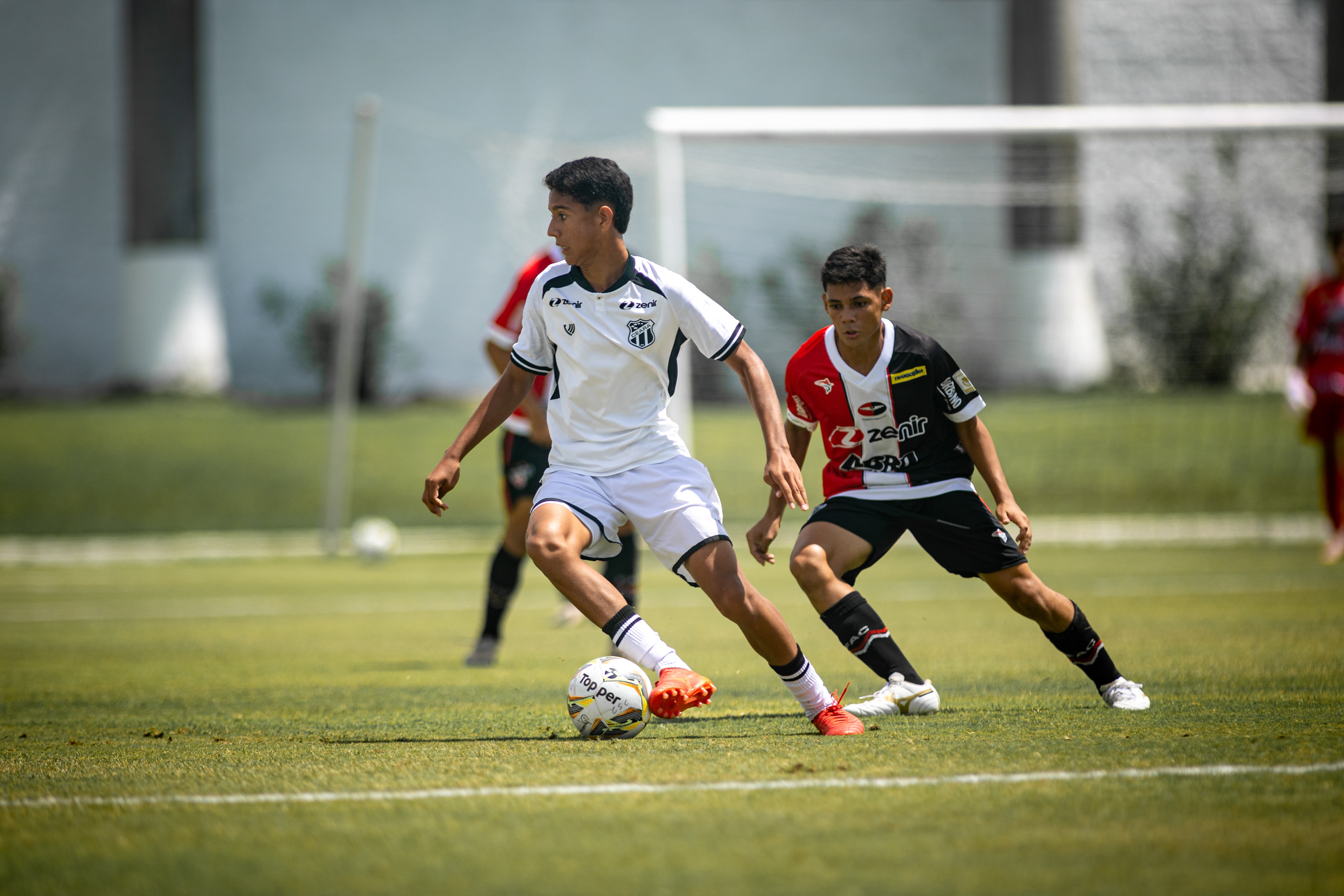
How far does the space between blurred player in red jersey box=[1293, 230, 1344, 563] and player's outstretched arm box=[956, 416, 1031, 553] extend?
5373 millimetres

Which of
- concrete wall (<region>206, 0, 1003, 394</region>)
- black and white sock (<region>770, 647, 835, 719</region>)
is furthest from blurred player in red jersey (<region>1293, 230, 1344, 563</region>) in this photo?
concrete wall (<region>206, 0, 1003, 394</region>)

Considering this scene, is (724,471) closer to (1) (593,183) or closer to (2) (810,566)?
(2) (810,566)

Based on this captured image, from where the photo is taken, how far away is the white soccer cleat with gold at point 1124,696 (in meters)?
4.38

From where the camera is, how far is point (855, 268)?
434cm

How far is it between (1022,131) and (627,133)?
36.1ft

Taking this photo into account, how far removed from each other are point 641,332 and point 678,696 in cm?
117

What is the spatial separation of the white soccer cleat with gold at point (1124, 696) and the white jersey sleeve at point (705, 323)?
5.62 ft

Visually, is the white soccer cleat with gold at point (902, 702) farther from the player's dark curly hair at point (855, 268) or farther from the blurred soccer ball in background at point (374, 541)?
the blurred soccer ball in background at point (374, 541)

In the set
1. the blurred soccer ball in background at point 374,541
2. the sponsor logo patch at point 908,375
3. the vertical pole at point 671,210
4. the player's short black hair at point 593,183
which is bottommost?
the blurred soccer ball in background at point 374,541

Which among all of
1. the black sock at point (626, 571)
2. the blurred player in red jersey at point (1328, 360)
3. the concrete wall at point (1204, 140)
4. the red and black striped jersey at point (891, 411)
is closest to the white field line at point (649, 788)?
the red and black striped jersey at point (891, 411)

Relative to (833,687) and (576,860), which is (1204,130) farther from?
(576,860)

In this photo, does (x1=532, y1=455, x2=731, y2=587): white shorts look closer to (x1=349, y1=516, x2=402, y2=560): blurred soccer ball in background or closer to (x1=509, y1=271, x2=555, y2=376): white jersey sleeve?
(x1=509, y1=271, x2=555, y2=376): white jersey sleeve

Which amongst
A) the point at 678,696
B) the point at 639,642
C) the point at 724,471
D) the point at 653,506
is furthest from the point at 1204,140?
the point at 678,696

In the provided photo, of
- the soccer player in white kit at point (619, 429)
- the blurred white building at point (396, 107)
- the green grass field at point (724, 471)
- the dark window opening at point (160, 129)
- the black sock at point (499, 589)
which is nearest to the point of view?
the soccer player in white kit at point (619, 429)
